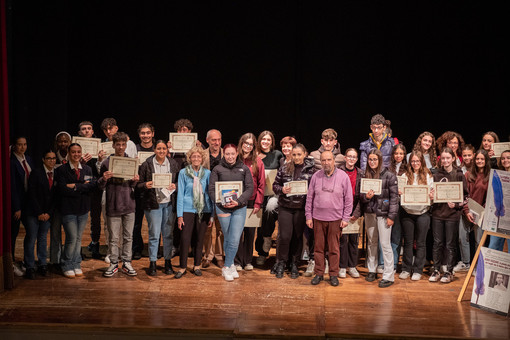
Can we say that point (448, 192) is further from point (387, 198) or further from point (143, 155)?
point (143, 155)

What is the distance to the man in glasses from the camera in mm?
6332

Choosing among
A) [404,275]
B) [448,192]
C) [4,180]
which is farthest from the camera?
[404,275]

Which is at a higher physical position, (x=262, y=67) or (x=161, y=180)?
(x=262, y=67)

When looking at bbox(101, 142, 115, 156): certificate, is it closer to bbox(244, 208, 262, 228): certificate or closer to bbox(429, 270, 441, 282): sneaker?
bbox(244, 208, 262, 228): certificate

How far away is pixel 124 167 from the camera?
5.69 meters

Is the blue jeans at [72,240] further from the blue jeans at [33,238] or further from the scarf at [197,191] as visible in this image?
the scarf at [197,191]

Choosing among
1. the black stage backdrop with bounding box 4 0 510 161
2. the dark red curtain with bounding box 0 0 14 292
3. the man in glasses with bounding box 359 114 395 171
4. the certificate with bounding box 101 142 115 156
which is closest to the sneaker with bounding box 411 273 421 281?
the man in glasses with bounding box 359 114 395 171

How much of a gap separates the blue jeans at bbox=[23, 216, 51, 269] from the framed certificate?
1.29 meters

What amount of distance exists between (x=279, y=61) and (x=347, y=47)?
1181 millimetres

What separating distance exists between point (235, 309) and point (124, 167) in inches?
77.2

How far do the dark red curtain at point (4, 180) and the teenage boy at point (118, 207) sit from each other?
0.95 meters

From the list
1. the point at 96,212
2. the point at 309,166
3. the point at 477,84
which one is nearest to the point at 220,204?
the point at 309,166

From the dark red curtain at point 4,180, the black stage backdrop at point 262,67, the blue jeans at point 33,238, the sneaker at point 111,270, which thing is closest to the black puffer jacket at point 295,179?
the sneaker at point 111,270

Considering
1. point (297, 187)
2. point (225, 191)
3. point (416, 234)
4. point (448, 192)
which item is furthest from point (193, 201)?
point (448, 192)
